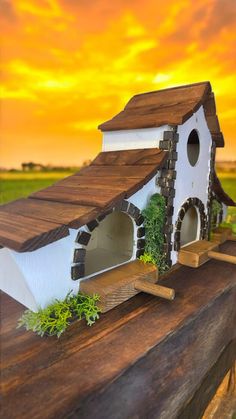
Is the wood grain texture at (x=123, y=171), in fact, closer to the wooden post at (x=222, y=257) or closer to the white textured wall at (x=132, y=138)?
the white textured wall at (x=132, y=138)

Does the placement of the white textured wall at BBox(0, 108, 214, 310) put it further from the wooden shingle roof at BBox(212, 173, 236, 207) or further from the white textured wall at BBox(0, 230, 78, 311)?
the wooden shingle roof at BBox(212, 173, 236, 207)

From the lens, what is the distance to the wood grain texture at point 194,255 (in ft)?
11.8

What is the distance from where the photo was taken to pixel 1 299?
98.6 inches

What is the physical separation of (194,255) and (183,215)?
1.79 feet

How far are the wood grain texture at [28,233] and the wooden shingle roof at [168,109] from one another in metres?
1.82

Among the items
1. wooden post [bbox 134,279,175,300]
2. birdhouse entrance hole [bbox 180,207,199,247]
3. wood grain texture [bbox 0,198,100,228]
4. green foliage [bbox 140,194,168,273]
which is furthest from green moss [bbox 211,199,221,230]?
wood grain texture [bbox 0,198,100,228]

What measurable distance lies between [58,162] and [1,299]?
8.41ft

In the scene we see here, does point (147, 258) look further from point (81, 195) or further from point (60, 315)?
point (60, 315)

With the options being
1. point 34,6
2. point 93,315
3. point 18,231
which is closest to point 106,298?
point 93,315

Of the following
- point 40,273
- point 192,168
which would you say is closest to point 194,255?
point 192,168

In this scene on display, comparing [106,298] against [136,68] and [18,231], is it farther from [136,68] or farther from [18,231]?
[136,68]

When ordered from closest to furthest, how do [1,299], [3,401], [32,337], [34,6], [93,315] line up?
[3,401] → [32,337] → [93,315] → [1,299] → [34,6]

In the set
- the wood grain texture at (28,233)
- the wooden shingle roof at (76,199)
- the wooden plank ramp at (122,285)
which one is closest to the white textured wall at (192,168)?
the wooden shingle roof at (76,199)

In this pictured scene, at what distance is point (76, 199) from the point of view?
2.65m
